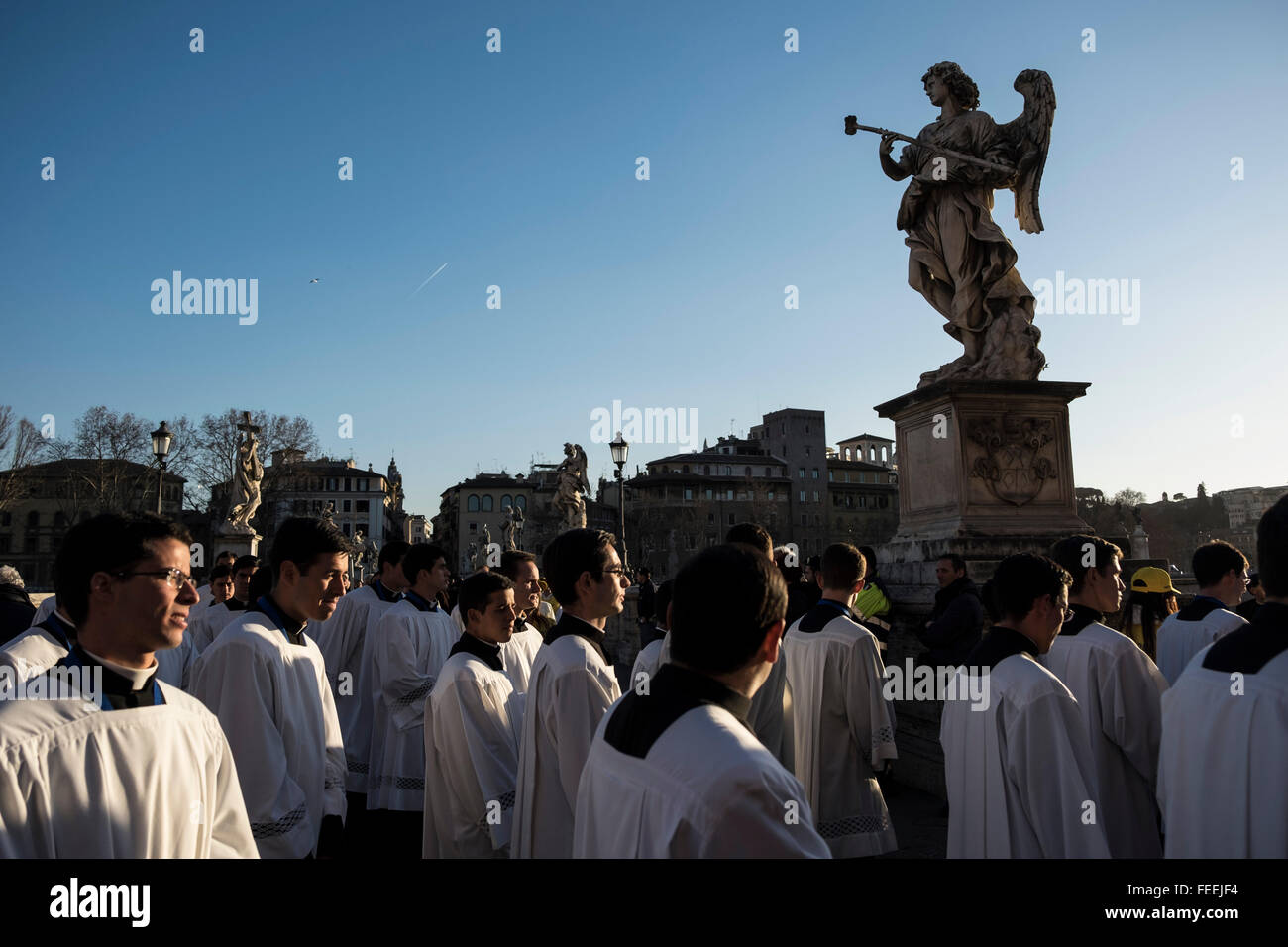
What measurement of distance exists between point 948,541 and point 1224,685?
18.1 ft

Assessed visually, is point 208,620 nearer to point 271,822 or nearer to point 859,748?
point 271,822

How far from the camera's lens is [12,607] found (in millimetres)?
6859

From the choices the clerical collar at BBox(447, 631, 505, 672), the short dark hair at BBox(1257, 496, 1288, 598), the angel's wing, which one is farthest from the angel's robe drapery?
the clerical collar at BBox(447, 631, 505, 672)

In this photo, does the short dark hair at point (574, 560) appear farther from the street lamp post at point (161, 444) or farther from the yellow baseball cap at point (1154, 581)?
the street lamp post at point (161, 444)

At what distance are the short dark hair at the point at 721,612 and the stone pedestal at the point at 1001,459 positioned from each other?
6.82 meters

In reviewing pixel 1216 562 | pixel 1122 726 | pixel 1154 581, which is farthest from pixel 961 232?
pixel 1122 726

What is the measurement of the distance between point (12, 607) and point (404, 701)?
365cm

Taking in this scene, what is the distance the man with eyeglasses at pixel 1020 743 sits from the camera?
339cm

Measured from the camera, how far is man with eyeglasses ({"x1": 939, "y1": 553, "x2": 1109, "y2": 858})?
11.1 ft

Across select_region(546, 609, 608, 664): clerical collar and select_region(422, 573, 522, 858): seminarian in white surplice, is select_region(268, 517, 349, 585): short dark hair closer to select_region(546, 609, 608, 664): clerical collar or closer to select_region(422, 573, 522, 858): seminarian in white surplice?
select_region(422, 573, 522, 858): seminarian in white surplice

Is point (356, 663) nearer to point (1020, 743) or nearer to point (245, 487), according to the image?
point (1020, 743)

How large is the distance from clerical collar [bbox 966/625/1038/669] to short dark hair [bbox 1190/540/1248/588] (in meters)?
2.63
